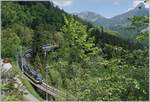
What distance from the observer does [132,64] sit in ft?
18.3

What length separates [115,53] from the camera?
6.05 m

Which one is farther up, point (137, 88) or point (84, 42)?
point (84, 42)

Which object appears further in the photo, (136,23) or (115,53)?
(115,53)

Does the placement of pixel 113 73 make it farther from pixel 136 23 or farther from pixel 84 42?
pixel 136 23

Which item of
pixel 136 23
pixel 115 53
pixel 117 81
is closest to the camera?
pixel 136 23

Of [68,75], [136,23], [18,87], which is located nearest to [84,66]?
[68,75]

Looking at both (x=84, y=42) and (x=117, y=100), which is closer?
(x=117, y=100)

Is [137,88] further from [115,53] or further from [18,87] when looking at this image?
[18,87]

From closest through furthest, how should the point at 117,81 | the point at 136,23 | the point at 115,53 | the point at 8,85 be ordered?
1. the point at 8,85
2. the point at 136,23
3. the point at 117,81
4. the point at 115,53

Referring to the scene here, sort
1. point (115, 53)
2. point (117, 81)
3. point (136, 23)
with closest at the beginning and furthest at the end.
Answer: point (136, 23)
point (117, 81)
point (115, 53)

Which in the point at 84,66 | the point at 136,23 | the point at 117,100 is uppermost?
the point at 136,23

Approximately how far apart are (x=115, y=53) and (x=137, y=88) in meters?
1.06

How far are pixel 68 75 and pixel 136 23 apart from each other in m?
1.19

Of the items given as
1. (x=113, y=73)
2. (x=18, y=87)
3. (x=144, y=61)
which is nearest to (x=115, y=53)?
(x=113, y=73)
